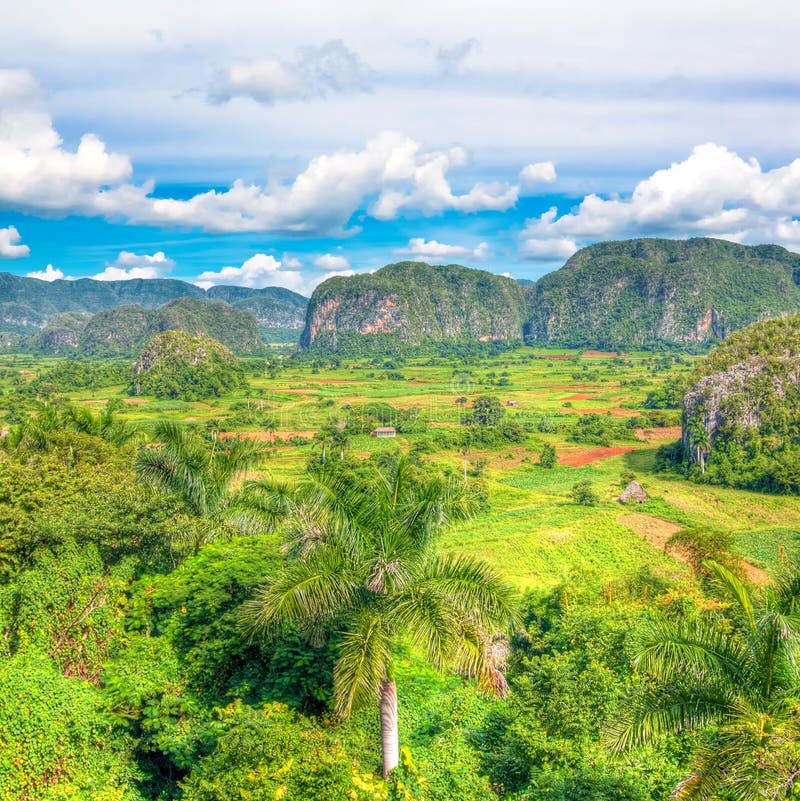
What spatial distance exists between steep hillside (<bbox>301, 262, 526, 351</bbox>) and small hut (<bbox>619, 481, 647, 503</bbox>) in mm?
128433

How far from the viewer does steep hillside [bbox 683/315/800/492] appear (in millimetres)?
41969

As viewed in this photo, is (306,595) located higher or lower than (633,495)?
higher

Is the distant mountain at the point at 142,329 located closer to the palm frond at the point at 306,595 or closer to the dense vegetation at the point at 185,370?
the dense vegetation at the point at 185,370

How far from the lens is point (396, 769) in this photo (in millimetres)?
6957

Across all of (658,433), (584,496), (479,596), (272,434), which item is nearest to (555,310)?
(658,433)

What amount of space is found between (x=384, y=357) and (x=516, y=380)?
5288 cm

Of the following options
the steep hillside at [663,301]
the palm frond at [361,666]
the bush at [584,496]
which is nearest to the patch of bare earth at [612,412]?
the bush at [584,496]

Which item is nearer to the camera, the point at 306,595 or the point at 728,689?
the point at 728,689

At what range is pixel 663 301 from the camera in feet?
578

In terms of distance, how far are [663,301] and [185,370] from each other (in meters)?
139

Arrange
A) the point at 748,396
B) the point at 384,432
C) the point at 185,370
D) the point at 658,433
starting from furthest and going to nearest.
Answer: the point at 185,370
the point at 658,433
the point at 384,432
the point at 748,396

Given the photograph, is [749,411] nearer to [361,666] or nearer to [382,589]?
[382,589]

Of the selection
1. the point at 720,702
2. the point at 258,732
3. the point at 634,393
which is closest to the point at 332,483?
the point at 258,732

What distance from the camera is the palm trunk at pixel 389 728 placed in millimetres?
7314
